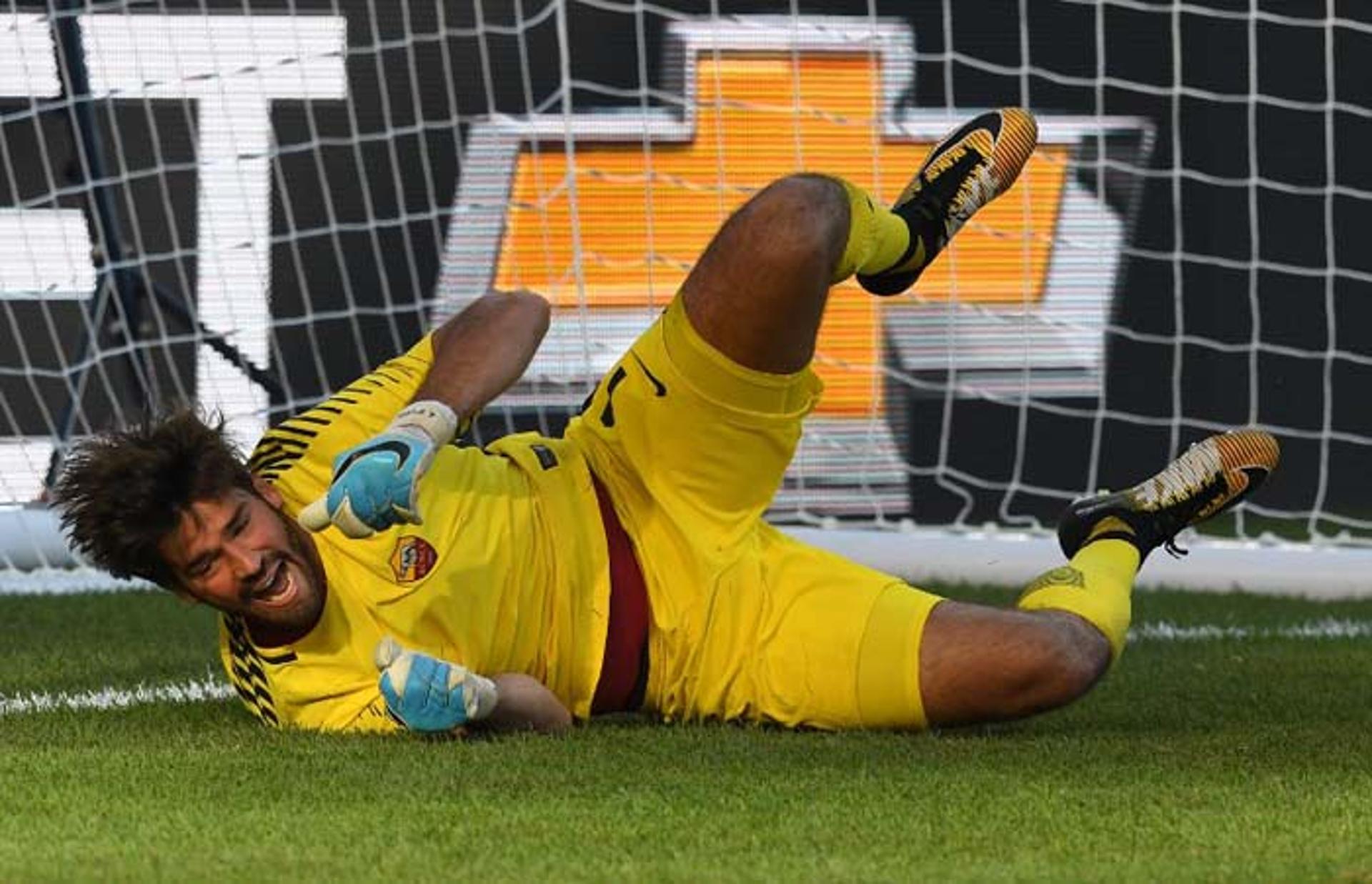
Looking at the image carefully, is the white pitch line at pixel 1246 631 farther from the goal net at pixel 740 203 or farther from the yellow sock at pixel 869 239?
the yellow sock at pixel 869 239

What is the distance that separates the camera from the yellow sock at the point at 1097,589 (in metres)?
4.05

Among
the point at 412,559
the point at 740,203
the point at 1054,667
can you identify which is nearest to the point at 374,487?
the point at 412,559

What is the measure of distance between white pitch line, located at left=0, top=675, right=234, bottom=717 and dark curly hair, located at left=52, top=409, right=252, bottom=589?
0.68 m

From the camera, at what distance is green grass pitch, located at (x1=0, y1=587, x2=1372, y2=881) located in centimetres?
295

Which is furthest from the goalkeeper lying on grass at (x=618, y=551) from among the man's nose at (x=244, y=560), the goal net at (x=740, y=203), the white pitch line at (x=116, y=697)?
the goal net at (x=740, y=203)

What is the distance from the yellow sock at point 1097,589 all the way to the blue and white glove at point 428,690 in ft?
3.31

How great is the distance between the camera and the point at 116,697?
4.50 m

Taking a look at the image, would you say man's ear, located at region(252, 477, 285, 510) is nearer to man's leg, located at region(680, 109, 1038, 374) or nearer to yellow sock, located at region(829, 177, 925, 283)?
man's leg, located at region(680, 109, 1038, 374)

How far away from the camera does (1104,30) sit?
712 cm

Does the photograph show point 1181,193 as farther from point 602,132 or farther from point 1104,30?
point 602,132

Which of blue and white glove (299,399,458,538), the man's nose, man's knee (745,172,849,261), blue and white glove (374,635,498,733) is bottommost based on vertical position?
blue and white glove (374,635,498,733)

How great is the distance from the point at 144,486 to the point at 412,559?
42 centimetres

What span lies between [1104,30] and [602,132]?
1465mm

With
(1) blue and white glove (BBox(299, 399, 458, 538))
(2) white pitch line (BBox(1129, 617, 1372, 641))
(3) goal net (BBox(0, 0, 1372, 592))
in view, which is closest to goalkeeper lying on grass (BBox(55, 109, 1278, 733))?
(1) blue and white glove (BBox(299, 399, 458, 538))
